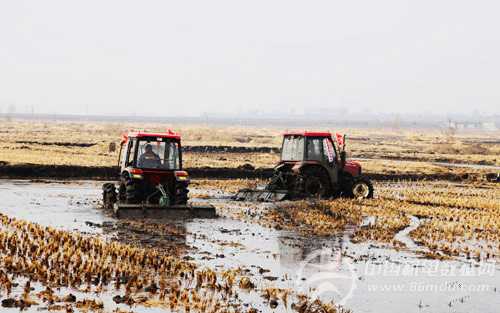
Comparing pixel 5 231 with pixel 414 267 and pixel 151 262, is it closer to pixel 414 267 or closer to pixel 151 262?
pixel 151 262

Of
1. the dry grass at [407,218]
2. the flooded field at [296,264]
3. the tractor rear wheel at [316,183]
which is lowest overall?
the dry grass at [407,218]

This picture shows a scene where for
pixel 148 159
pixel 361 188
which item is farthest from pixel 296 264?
pixel 361 188

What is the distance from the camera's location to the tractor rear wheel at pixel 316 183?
96.2ft

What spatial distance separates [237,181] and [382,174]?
11.9 meters

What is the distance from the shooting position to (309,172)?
29.5 metres

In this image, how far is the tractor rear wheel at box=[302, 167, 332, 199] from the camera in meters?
29.3

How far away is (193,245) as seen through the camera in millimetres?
18500

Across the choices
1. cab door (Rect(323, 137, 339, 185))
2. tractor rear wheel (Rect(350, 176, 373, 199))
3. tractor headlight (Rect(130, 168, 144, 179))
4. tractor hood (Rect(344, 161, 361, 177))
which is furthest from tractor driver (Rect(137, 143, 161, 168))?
tractor rear wheel (Rect(350, 176, 373, 199))

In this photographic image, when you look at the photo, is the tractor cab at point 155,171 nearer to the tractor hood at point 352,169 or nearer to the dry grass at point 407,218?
the dry grass at point 407,218

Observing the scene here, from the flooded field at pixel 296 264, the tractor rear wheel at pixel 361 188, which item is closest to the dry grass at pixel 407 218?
the flooded field at pixel 296 264

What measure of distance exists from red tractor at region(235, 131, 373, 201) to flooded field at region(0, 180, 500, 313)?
3.74 m

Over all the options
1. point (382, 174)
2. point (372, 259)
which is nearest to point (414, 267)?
point (372, 259)

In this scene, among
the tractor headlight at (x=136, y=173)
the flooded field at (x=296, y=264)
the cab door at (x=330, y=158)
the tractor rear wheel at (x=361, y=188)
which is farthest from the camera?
the tractor rear wheel at (x=361, y=188)

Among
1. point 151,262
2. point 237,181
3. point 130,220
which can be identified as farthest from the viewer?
point 237,181
